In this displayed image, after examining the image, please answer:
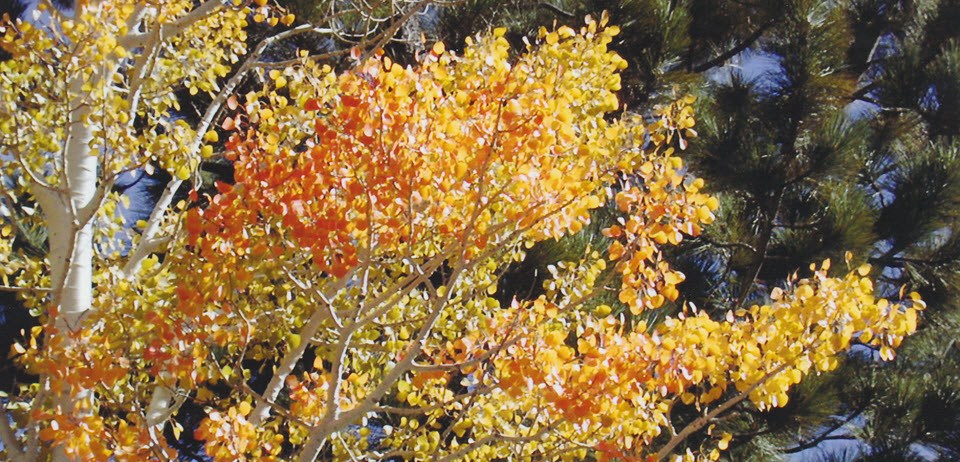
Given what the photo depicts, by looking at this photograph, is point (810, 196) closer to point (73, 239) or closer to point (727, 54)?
point (727, 54)

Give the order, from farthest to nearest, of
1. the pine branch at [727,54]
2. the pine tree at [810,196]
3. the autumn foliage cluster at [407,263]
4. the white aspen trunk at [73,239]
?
1. the pine branch at [727,54]
2. the pine tree at [810,196]
3. the white aspen trunk at [73,239]
4. the autumn foliage cluster at [407,263]

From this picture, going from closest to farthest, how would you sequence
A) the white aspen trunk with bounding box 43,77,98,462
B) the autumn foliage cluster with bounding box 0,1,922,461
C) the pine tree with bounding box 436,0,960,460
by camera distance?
the autumn foliage cluster with bounding box 0,1,922,461 → the white aspen trunk with bounding box 43,77,98,462 → the pine tree with bounding box 436,0,960,460

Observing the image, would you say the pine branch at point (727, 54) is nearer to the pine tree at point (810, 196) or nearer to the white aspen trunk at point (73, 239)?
the pine tree at point (810, 196)

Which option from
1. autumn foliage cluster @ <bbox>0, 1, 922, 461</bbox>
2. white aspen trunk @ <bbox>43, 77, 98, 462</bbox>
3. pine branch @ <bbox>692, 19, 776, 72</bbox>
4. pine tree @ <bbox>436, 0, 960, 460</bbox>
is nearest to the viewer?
autumn foliage cluster @ <bbox>0, 1, 922, 461</bbox>

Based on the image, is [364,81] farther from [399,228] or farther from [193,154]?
[193,154]

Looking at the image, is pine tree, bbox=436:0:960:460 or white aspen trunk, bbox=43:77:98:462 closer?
white aspen trunk, bbox=43:77:98:462

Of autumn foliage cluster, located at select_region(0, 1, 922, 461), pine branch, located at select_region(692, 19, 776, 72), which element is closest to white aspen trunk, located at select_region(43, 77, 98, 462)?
autumn foliage cluster, located at select_region(0, 1, 922, 461)

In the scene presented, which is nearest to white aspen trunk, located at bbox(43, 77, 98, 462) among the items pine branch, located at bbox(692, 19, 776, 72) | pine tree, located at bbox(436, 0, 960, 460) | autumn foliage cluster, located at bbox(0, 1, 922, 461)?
autumn foliage cluster, located at bbox(0, 1, 922, 461)

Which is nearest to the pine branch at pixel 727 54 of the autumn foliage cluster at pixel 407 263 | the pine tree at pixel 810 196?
the pine tree at pixel 810 196

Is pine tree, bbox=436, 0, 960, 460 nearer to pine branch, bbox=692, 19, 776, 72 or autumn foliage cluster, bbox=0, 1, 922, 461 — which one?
pine branch, bbox=692, 19, 776, 72

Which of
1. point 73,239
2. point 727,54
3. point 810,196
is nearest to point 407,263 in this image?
point 73,239

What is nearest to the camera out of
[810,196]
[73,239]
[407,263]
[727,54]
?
[407,263]

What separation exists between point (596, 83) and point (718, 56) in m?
4.88

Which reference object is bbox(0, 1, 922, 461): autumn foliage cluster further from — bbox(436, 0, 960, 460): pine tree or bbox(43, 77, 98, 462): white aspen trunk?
bbox(436, 0, 960, 460): pine tree
